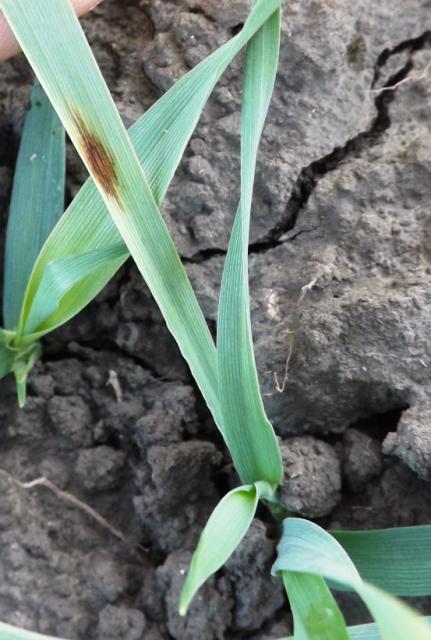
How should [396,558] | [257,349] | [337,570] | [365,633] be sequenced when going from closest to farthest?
[337,570]
[365,633]
[396,558]
[257,349]

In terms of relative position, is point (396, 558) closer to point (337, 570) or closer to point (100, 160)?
point (337, 570)

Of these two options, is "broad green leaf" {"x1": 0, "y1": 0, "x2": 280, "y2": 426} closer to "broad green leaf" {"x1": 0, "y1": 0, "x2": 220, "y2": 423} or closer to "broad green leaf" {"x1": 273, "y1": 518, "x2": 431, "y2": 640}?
"broad green leaf" {"x1": 0, "y1": 0, "x2": 220, "y2": 423}

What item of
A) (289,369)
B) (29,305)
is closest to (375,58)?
(289,369)

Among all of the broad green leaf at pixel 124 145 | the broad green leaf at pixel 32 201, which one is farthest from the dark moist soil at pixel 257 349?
the broad green leaf at pixel 124 145

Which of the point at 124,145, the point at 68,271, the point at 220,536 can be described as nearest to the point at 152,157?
the point at 124,145

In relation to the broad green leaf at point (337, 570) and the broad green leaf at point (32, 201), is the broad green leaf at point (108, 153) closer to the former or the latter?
the broad green leaf at point (337, 570)

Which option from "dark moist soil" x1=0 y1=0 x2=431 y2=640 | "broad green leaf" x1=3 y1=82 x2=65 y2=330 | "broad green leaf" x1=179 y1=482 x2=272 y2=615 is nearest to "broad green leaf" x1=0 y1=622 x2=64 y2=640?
"broad green leaf" x1=179 y1=482 x2=272 y2=615
